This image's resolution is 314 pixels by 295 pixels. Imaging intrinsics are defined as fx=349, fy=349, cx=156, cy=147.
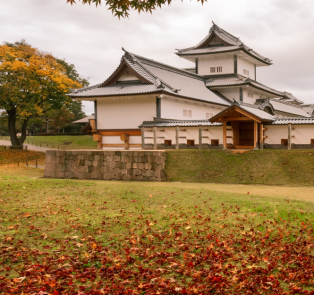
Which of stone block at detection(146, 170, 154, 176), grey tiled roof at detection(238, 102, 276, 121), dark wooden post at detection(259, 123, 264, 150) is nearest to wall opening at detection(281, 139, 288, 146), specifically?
dark wooden post at detection(259, 123, 264, 150)

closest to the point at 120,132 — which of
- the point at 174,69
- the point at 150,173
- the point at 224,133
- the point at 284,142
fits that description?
the point at 150,173

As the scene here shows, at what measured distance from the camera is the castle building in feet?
67.8

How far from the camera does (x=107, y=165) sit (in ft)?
68.9

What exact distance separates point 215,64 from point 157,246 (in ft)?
114

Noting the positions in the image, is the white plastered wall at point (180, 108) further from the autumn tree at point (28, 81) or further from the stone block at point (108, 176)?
the autumn tree at point (28, 81)

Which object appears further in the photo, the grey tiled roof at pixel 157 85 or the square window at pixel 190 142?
the grey tiled roof at pixel 157 85

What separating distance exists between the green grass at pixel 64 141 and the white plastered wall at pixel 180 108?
24.2 m

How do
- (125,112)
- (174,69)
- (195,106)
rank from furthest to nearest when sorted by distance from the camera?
(174,69), (195,106), (125,112)

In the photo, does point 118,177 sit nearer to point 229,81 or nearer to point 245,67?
point 229,81

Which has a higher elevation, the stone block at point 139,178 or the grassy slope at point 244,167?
the grassy slope at point 244,167

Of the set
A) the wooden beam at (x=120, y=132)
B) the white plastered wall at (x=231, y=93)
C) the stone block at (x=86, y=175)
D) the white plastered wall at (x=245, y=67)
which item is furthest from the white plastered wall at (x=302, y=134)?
the white plastered wall at (x=245, y=67)

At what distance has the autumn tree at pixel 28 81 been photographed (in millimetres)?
37188

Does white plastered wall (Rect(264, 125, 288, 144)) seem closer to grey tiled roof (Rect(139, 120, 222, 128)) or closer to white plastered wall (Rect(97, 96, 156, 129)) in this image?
grey tiled roof (Rect(139, 120, 222, 128))

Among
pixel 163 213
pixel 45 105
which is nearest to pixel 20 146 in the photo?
pixel 45 105
